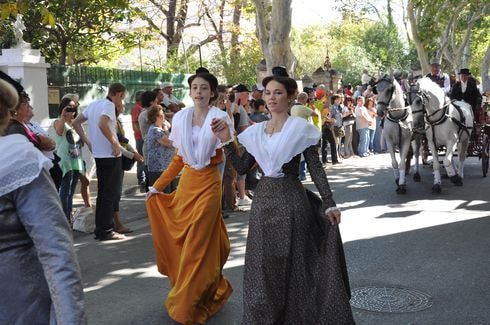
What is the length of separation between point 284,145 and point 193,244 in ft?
4.16

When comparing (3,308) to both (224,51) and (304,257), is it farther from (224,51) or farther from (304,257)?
(224,51)

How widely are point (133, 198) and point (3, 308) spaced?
9704 mm

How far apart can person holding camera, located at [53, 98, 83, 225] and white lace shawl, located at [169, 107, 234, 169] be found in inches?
146

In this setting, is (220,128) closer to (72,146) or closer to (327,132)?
(72,146)

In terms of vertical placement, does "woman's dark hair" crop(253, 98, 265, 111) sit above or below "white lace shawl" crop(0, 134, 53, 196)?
above

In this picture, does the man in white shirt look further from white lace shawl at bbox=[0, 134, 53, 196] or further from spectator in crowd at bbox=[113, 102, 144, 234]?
white lace shawl at bbox=[0, 134, 53, 196]

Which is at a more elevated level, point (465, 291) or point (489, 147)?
point (489, 147)

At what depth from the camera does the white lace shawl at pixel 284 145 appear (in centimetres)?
445

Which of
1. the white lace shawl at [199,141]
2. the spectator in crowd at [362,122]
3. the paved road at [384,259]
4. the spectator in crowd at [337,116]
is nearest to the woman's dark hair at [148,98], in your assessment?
the paved road at [384,259]

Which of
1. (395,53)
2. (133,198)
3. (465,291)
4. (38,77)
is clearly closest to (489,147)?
(133,198)

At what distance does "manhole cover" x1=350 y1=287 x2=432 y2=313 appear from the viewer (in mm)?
5367

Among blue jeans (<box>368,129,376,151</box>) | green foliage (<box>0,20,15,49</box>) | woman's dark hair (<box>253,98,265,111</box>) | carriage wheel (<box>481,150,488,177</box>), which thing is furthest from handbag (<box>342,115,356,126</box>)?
green foliage (<box>0,20,15,49</box>)

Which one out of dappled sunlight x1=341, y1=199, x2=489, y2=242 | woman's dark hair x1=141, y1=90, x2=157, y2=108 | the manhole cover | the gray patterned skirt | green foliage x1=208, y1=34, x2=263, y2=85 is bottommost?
the manhole cover

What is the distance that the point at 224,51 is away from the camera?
3212 centimetres
